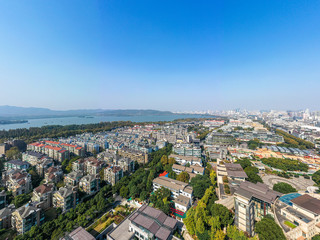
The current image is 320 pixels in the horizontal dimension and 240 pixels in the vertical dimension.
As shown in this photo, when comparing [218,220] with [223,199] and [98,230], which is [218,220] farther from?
[98,230]

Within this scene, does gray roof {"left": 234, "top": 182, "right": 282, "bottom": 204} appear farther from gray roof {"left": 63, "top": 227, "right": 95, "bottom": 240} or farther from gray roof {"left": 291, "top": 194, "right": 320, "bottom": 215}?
gray roof {"left": 63, "top": 227, "right": 95, "bottom": 240}

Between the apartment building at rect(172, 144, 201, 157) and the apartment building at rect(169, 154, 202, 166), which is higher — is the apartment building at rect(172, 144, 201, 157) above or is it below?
above

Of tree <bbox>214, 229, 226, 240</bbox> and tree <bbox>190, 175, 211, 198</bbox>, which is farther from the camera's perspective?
tree <bbox>190, 175, 211, 198</bbox>

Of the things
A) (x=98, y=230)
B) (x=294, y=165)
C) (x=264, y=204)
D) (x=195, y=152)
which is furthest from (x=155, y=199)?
(x=294, y=165)

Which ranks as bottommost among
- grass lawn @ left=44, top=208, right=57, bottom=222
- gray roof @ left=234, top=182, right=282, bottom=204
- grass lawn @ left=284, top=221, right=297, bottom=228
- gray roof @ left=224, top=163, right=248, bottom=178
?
grass lawn @ left=44, top=208, right=57, bottom=222

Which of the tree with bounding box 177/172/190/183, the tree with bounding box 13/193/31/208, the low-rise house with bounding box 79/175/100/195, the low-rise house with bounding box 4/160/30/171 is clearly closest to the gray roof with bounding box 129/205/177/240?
the tree with bounding box 177/172/190/183

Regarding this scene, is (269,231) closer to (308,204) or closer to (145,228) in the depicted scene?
(308,204)

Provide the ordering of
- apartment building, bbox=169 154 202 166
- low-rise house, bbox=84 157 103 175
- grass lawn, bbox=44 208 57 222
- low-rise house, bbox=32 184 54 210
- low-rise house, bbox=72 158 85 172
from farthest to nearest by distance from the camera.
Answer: apartment building, bbox=169 154 202 166 < low-rise house, bbox=72 158 85 172 < low-rise house, bbox=84 157 103 175 < low-rise house, bbox=32 184 54 210 < grass lawn, bbox=44 208 57 222
